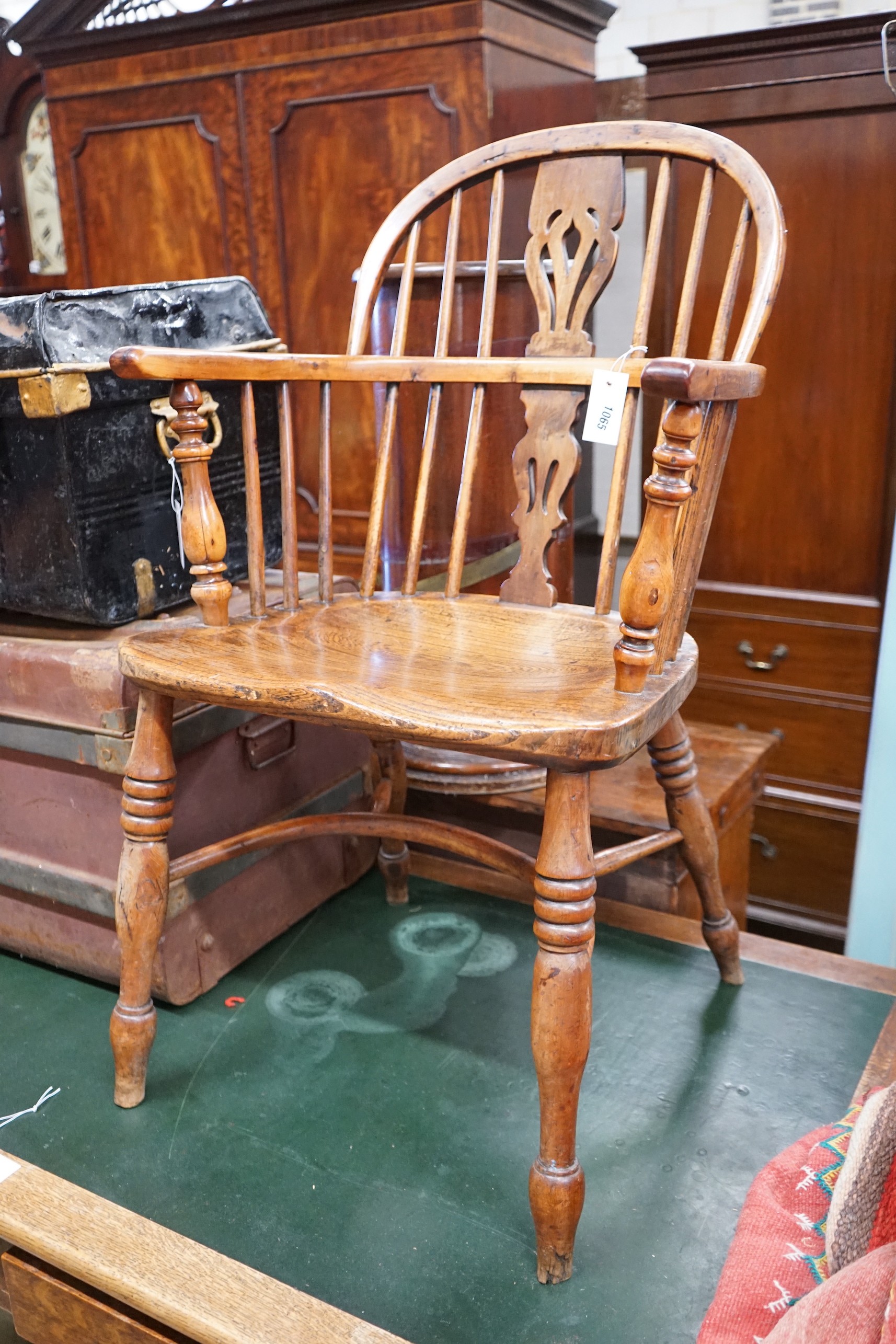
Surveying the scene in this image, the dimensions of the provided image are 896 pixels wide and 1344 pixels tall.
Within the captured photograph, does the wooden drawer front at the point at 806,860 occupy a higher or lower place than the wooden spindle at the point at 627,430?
lower

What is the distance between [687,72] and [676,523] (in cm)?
151

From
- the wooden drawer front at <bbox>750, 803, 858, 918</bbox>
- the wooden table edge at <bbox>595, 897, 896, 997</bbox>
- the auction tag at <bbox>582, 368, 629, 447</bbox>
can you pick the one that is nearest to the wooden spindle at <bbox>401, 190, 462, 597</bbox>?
the auction tag at <bbox>582, 368, 629, 447</bbox>

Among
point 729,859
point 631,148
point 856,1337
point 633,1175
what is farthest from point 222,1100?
point 631,148

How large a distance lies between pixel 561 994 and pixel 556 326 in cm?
83

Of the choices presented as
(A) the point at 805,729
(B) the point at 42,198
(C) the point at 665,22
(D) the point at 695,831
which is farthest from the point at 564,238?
(B) the point at 42,198

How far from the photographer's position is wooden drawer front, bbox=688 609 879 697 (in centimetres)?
215

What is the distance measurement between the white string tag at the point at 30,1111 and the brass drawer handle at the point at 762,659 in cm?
160

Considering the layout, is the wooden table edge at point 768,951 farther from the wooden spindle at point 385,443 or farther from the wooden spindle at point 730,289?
the wooden spindle at point 730,289

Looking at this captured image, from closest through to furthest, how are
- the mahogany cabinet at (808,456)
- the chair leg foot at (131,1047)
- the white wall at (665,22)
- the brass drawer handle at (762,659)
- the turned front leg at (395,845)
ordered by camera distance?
1. the chair leg foot at (131,1047)
2. the turned front leg at (395,845)
3. the mahogany cabinet at (808,456)
4. the brass drawer handle at (762,659)
5. the white wall at (665,22)

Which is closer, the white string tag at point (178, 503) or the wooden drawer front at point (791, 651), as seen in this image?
the white string tag at point (178, 503)

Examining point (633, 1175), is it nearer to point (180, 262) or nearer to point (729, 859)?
point (729, 859)

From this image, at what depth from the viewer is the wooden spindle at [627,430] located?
1.19 meters

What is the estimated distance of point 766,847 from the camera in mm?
2305

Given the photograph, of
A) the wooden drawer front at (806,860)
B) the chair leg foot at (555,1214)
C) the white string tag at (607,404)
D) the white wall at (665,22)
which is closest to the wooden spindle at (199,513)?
the white string tag at (607,404)
